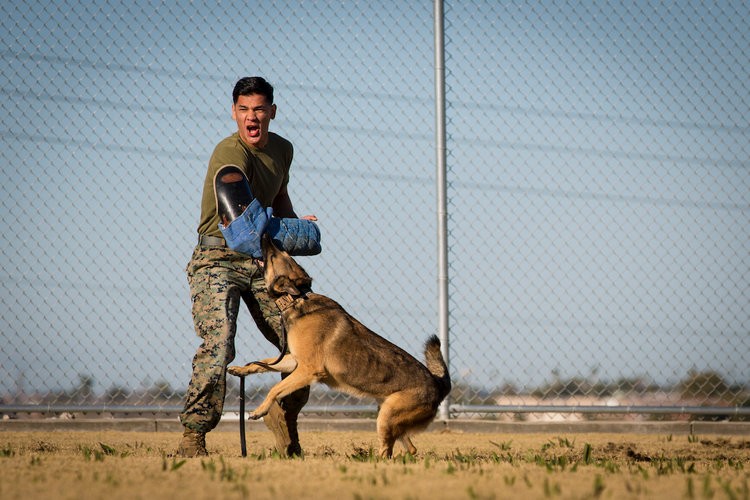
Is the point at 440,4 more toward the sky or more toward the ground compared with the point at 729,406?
more toward the sky

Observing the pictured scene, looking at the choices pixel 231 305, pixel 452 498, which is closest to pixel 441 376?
pixel 231 305

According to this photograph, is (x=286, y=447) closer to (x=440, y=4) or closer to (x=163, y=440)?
(x=163, y=440)

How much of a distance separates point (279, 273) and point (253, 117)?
0.84 metres

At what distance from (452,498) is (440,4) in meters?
5.05

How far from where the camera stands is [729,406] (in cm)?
745

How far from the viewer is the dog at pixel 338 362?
4.94 metres

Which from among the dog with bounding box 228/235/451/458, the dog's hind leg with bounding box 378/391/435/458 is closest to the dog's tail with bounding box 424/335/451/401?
the dog with bounding box 228/235/451/458

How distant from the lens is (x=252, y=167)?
503 cm

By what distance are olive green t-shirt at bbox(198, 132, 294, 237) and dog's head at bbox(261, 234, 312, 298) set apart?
276 mm

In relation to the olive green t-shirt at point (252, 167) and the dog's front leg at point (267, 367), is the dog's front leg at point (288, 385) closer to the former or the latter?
Result: the dog's front leg at point (267, 367)

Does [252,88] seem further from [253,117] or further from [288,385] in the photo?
[288,385]

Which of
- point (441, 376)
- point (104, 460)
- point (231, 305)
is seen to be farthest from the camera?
point (441, 376)

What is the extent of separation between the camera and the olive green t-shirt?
4.91m

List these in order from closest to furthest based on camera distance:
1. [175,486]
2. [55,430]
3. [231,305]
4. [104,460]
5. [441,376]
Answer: [175,486]
[104,460]
[231,305]
[441,376]
[55,430]
